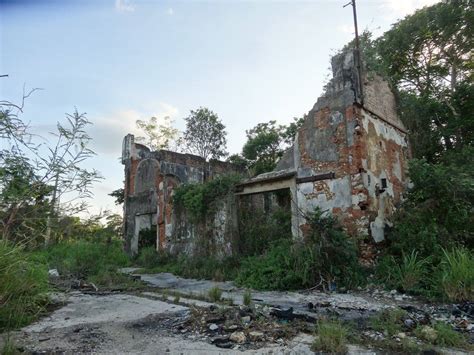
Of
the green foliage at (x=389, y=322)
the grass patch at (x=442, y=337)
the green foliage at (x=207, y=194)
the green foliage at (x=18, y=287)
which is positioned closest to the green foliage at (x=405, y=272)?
the green foliage at (x=389, y=322)

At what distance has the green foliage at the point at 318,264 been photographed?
6.56 metres

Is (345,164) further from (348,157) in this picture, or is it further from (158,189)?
(158,189)

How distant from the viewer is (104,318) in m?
4.45

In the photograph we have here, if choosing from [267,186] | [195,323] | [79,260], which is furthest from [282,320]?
[79,260]

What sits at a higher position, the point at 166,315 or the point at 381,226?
the point at 381,226

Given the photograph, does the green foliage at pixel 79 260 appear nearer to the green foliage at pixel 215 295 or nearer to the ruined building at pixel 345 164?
the ruined building at pixel 345 164

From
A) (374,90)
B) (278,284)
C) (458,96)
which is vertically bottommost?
(278,284)

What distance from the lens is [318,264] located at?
659cm

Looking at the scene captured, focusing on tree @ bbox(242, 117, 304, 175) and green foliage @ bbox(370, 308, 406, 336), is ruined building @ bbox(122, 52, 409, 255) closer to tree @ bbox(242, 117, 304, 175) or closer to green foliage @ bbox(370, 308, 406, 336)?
green foliage @ bbox(370, 308, 406, 336)

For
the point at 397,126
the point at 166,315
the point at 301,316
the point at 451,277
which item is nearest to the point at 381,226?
the point at 451,277

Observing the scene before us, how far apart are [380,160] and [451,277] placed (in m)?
3.69

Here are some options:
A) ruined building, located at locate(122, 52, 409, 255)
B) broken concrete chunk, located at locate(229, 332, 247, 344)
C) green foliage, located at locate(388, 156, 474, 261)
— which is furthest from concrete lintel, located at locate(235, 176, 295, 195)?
broken concrete chunk, located at locate(229, 332, 247, 344)

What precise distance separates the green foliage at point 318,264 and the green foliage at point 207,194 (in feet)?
10.5

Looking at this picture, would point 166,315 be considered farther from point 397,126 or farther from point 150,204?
point 150,204
